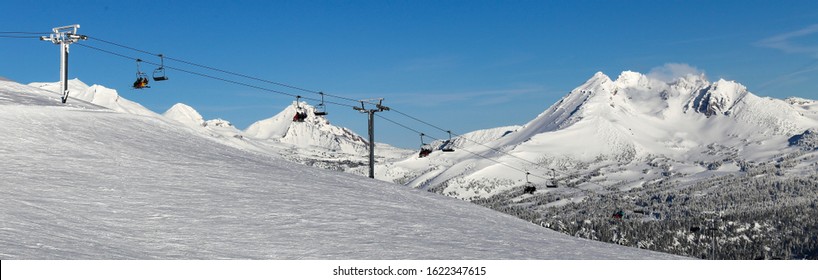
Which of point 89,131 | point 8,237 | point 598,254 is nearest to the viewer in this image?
point 8,237

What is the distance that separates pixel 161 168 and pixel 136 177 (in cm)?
244

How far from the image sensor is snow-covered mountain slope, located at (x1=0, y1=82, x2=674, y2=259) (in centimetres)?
2236

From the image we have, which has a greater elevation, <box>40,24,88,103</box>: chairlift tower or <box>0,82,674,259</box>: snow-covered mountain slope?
<box>40,24,88,103</box>: chairlift tower

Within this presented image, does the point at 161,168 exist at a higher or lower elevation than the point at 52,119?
lower

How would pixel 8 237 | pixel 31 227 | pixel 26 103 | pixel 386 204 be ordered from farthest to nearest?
1. pixel 26 103
2. pixel 386 204
3. pixel 31 227
4. pixel 8 237

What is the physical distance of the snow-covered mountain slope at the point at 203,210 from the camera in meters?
22.4

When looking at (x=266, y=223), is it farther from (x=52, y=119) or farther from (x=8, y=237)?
(x=52, y=119)

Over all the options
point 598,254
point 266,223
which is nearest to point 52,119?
point 266,223

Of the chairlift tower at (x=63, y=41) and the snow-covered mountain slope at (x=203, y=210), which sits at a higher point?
the chairlift tower at (x=63, y=41)

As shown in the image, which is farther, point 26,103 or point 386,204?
point 26,103

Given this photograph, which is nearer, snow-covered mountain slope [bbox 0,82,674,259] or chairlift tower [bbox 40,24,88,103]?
snow-covered mountain slope [bbox 0,82,674,259]

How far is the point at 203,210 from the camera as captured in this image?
87.4ft

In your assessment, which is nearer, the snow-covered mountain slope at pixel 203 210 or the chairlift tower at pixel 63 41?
the snow-covered mountain slope at pixel 203 210

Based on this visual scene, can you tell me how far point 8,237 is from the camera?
20312 millimetres
